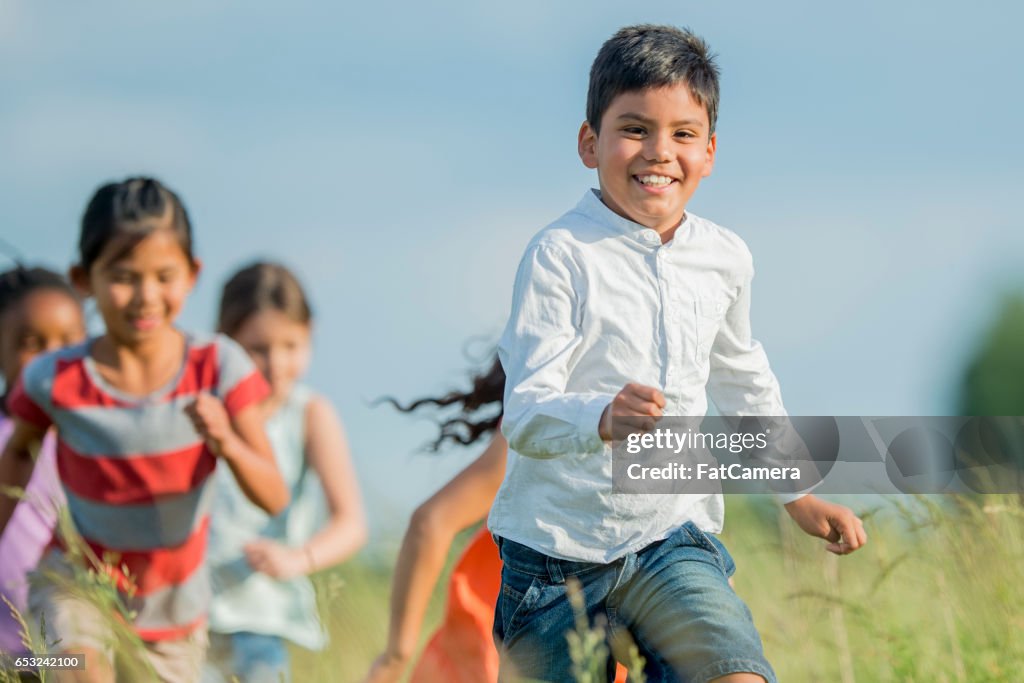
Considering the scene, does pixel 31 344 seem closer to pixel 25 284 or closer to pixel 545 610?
pixel 25 284

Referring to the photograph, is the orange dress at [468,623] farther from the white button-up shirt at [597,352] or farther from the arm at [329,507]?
the white button-up shirt at [597,352]

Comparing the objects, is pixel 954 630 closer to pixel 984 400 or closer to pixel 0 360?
pixel 0 360

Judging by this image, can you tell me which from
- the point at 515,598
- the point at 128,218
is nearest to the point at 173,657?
the point at 128,218

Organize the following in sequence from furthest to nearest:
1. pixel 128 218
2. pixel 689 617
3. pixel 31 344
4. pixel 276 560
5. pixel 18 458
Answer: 1. pixel 31 344
2. pixel 128 218
3. pixel 18 458
4. pixel 276 560
5. pixel 689 617

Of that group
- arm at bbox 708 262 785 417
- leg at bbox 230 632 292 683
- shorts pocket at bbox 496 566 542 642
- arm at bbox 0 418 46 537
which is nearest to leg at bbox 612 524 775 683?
shorts pocket at bbox 496 566 542 642

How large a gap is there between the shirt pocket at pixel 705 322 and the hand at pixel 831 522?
424 mm

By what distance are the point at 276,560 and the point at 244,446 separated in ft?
1.15

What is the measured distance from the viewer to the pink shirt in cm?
426

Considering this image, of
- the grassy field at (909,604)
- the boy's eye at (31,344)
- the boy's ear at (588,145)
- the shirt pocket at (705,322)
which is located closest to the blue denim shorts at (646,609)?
the grassy field at (909,604)

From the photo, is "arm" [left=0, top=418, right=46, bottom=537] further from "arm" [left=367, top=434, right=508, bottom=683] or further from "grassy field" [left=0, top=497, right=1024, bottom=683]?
"arm" [left=367, top=434, right=508, bottom=683]

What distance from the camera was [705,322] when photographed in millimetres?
2949

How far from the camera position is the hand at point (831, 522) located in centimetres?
298

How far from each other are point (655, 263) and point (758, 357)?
0.43m

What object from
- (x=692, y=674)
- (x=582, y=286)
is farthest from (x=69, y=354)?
(x=692, y=674)
